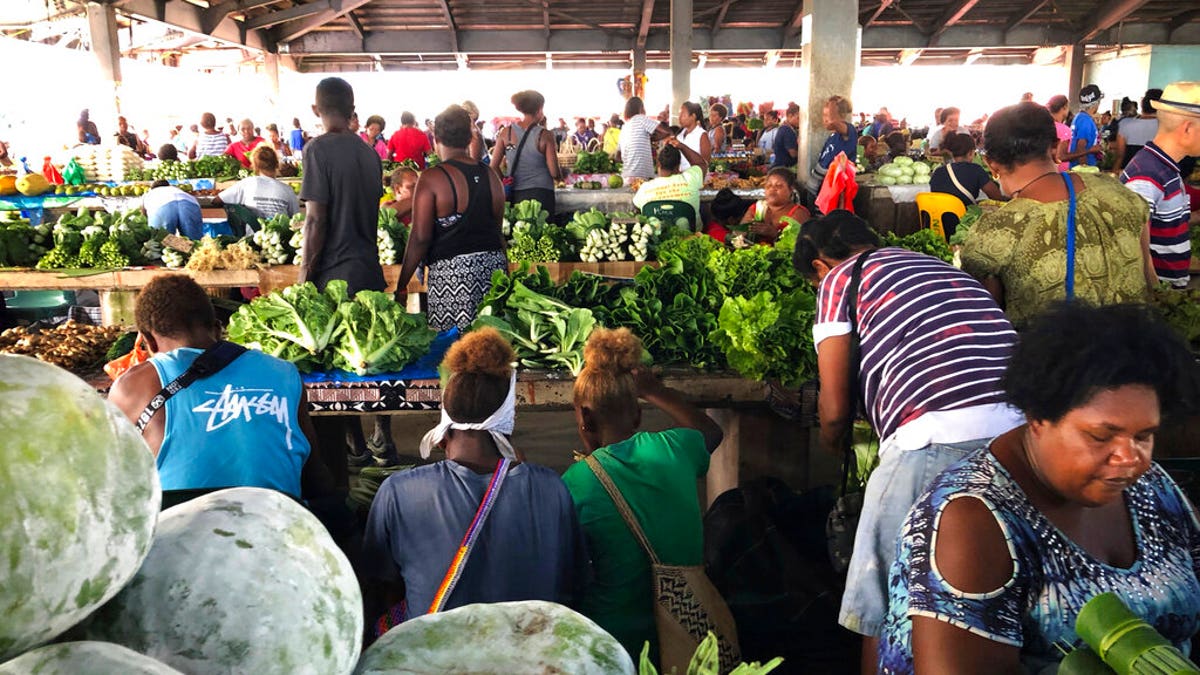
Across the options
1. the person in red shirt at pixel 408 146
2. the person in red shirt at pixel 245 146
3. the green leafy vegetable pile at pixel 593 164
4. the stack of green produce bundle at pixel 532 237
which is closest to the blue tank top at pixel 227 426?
the stack of green produce bundle at pixel 532 237

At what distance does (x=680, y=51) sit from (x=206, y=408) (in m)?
14.8

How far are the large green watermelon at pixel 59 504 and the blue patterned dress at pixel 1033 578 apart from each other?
1391 millimetres

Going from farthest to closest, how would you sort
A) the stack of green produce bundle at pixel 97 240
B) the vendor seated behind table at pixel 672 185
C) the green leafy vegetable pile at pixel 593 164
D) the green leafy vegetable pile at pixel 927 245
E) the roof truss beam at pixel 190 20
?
the roof truss beam at pixel 190 20, the green leafy vegetable pile at pixel 593 164, the vendor seated behind table at pixel 672 185, the stack of green produce bundle at pixel 97 240, the green leafy vegetable pile at pixel 927 245

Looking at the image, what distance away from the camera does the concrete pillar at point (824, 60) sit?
29.9ft

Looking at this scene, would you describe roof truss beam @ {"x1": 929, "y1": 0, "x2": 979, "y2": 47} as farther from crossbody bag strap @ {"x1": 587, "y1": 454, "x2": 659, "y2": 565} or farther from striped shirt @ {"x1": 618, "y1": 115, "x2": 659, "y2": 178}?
crossbody bag strap @ {"x1": 587, "y1": 454, "x2": 659, "y2": 565}

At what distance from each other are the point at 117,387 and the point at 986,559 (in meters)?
2.40

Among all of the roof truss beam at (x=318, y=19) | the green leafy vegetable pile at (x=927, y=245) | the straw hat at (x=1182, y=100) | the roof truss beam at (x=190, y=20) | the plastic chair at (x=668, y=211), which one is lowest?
the green leafy vegetable pile at (x=927, y=245)

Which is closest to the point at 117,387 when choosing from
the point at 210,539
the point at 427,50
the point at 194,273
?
the point at 210,539

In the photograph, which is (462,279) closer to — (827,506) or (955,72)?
(827,506)

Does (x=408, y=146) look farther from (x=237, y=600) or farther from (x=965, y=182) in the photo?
(x=237, y=600)

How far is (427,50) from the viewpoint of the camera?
2086cm

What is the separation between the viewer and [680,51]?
16.0m

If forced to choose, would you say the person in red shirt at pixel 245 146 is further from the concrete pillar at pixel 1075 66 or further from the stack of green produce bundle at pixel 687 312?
the concrete pillar at pixel 1075 66

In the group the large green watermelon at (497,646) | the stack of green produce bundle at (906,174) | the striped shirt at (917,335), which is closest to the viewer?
the large green watermelon at (497,646)
